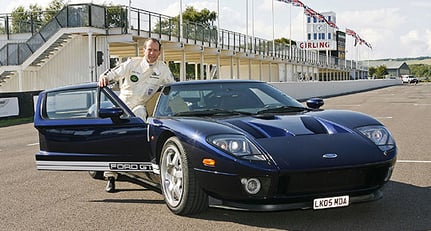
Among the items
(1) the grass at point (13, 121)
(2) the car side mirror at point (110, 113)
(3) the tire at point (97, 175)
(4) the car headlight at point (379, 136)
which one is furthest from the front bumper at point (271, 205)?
(1) the grass at point (13, 121)

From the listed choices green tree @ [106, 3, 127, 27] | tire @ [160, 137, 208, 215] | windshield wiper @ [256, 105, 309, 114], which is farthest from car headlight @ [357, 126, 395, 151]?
green tree @ [106, 3, 127, 27]

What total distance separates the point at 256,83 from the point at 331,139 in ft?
5.91

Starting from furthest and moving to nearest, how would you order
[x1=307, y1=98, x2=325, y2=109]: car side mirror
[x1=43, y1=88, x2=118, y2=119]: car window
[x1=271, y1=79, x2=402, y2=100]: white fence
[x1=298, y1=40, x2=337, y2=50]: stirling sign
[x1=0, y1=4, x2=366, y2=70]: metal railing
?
[x1=298, y1=40, x2=337, y2=50]: stirling sign → [x1=271, y1=79, x2=402, y2=100]: white fence → [x1=0, y1=4, x2=366, y2=70]: metal railing → [x1=307, y1=98, x2=325, y2=109]: car side mirror → [x1=43, y1=88, x2=118, y2=119]: car window

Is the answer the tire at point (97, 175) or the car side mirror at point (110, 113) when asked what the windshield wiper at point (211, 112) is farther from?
the tire at point (97, 175)

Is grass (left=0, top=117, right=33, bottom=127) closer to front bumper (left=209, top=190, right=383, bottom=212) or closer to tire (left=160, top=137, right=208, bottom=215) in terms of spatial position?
tire (left=160, top=137, right=208, bottom=215)

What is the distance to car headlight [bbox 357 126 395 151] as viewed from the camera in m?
5.11

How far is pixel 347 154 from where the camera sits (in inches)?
187

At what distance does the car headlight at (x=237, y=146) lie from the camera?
15.3 feet

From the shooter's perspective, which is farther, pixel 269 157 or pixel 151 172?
pixel 151 172

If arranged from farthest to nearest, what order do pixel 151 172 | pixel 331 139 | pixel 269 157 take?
pixel 151 172, pixel 331 139, pixel 269 157

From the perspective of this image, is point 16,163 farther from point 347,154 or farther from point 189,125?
point 347,154

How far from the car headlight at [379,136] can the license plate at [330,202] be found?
2.15ft

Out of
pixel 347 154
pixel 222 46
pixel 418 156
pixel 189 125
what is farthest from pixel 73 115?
pixel 222 46

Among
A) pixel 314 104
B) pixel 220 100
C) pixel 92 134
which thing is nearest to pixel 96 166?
pixel 92 134
